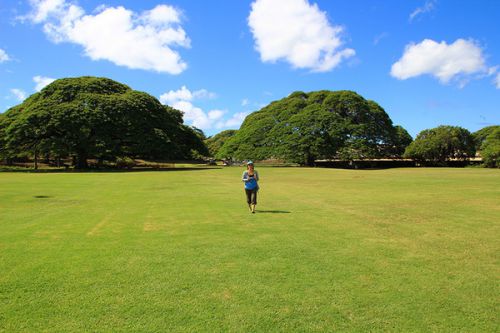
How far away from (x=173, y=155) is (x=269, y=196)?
93.1 ft

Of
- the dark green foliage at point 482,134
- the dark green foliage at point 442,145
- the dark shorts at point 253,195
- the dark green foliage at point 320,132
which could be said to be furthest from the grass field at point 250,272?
the dark green foliage at point 482,134

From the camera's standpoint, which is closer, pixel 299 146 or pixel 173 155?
pixel 173 155

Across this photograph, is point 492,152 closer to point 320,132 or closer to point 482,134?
point 320,132

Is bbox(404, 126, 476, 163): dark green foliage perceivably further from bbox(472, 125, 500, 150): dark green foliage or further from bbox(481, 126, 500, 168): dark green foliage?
bbox(472, 125, 500, 150): dark green foliage

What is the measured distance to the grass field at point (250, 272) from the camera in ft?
14.3

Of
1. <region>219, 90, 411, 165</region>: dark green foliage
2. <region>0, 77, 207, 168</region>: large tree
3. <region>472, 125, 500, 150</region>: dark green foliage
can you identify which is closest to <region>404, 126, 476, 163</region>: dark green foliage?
<region>219, 90, 411, 165</region>: dark green foliage

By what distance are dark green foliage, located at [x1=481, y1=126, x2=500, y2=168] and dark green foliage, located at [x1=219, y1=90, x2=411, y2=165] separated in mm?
11406

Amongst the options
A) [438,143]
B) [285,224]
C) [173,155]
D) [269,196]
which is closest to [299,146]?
[173,155]

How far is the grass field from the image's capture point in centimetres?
436

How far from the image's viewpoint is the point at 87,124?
3875 centimetres

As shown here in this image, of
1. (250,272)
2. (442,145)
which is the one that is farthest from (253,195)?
(442,145)

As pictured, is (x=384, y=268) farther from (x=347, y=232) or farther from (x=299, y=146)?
(x=299, y=146)

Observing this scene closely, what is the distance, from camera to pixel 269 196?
16.8 metres

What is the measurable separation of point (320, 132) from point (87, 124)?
28450 millimetres
